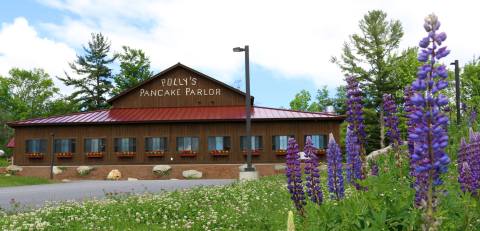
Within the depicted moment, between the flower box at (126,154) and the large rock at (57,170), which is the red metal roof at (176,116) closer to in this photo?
the flower box at (126,154)

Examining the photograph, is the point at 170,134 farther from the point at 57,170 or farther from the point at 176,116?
the point at 57,170

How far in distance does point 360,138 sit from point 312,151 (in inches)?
28.6

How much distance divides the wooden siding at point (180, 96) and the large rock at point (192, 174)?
7.80 m

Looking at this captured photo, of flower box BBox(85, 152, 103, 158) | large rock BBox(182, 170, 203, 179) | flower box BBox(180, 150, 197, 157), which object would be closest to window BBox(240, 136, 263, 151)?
flower box BBox(180, 150, 197, 157)

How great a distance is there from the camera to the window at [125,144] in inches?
1667

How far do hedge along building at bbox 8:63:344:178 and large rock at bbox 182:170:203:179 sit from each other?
0.60 metres

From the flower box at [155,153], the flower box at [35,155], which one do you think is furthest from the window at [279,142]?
the flower box at [35,155]

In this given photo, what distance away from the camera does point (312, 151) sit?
600cm

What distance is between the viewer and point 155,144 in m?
42.1

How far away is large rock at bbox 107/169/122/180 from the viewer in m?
40.8

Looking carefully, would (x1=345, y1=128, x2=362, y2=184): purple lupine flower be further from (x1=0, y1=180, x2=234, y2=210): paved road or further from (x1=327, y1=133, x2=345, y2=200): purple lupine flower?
(x1=0, y1=180, x2=234, y2=210): paved road

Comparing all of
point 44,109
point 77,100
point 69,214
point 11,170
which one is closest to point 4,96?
point 44,109

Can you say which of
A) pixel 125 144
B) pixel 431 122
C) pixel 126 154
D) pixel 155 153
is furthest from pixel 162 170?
pixel 431 122

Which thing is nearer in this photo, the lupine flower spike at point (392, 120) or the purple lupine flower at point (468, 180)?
the purple lupine flower at point (468, 180)
